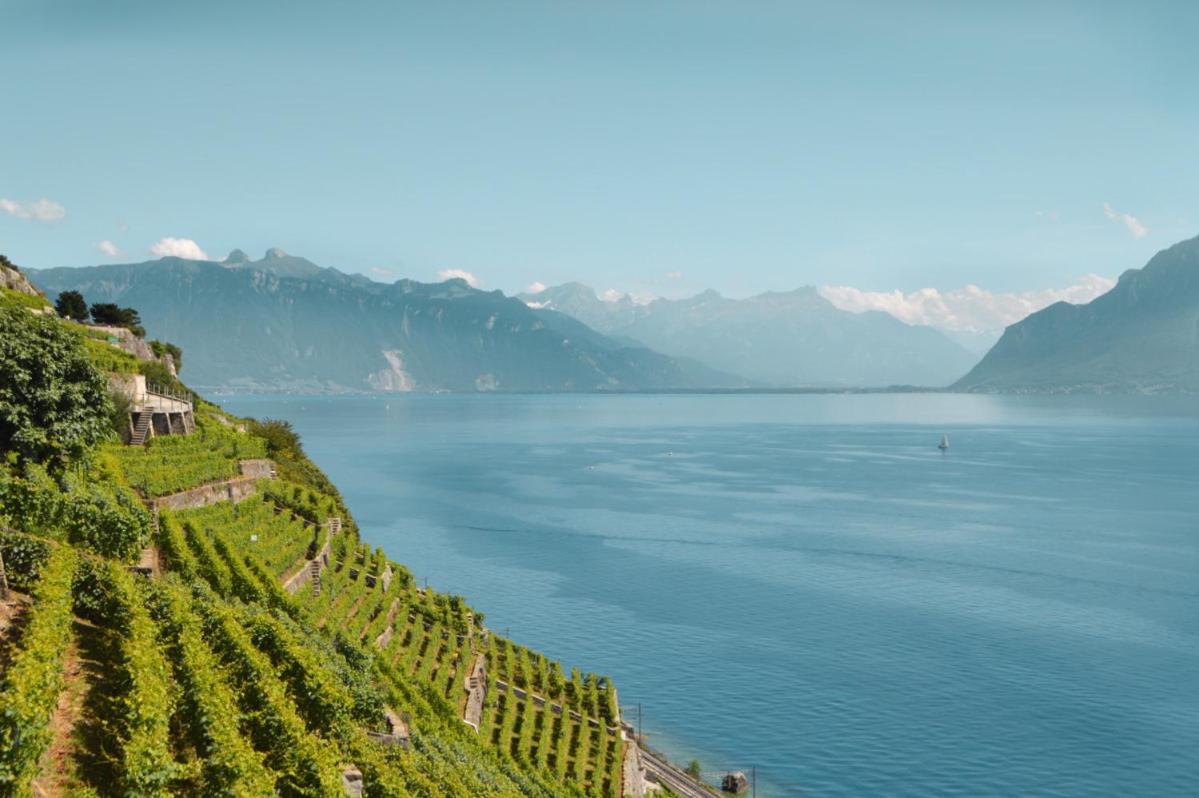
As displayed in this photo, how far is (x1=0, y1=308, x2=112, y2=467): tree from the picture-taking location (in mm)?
42344

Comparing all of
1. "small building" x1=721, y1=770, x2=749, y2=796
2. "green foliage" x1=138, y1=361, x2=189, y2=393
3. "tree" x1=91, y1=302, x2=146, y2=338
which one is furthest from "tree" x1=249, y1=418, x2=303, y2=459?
"small building" x1=721, y1=770, x2=749, y2=796

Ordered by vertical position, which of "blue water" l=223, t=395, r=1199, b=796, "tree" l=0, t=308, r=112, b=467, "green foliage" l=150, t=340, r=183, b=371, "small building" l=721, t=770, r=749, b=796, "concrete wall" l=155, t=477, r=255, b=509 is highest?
"green foliage" l=150, t=340, r=183, b=371

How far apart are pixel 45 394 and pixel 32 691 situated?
26796mm

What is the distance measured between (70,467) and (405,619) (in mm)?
23475

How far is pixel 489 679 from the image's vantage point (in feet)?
194

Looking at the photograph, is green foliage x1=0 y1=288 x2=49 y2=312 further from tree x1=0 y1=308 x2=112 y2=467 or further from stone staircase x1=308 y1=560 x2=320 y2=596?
stone staircase x1=308 y1=560 x2=320 y2=596

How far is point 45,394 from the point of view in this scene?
42844 millimetres

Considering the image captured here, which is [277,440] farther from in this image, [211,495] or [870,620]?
[870,620]

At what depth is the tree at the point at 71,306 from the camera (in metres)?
110

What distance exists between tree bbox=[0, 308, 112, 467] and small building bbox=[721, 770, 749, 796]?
42.1m

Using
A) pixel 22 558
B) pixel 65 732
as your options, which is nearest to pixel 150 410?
pixel 22 558

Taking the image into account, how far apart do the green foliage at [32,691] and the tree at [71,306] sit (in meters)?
97.0

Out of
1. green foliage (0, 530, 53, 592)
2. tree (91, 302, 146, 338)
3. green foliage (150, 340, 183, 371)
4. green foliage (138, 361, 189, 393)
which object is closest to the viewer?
green foliage (0, 530, 53, 592)

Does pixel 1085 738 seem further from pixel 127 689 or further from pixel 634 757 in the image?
pixel 127 689
